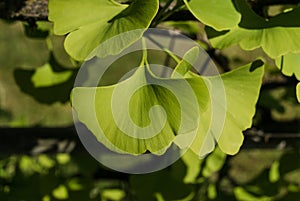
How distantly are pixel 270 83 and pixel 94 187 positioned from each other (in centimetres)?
26

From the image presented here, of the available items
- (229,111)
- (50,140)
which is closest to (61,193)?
(50,140)

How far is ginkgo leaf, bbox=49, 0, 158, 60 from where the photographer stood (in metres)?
0.41

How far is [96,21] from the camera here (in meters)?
0.45

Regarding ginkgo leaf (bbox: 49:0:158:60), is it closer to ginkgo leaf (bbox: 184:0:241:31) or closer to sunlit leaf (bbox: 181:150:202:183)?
ginkgo leaf (bbox: 184:0:241:31)

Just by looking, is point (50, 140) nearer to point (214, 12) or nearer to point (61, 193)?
point (61, 193)

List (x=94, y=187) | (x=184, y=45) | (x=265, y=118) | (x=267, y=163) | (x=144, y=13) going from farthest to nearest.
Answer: (x=267, y=163) < (x=265, y=118) < (x=94, y=187) < (x=184, y=45) < (x=144, y=13)

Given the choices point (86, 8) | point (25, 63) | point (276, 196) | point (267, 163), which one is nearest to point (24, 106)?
point (25, 63)

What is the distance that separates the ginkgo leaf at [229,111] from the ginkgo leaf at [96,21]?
7 centimetres

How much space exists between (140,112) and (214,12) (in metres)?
0.08

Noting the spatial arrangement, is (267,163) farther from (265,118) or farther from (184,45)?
(184,45)

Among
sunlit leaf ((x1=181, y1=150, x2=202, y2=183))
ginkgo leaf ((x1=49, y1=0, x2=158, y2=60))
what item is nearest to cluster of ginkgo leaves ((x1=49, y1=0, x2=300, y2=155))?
ginkgo leaf ((x1=49, y1=0, x2=158, y2=60))

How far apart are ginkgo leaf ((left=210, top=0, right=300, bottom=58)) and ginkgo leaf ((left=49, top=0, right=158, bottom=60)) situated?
0.08 metres

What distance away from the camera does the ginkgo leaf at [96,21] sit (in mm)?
413

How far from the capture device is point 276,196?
2.60 ft
